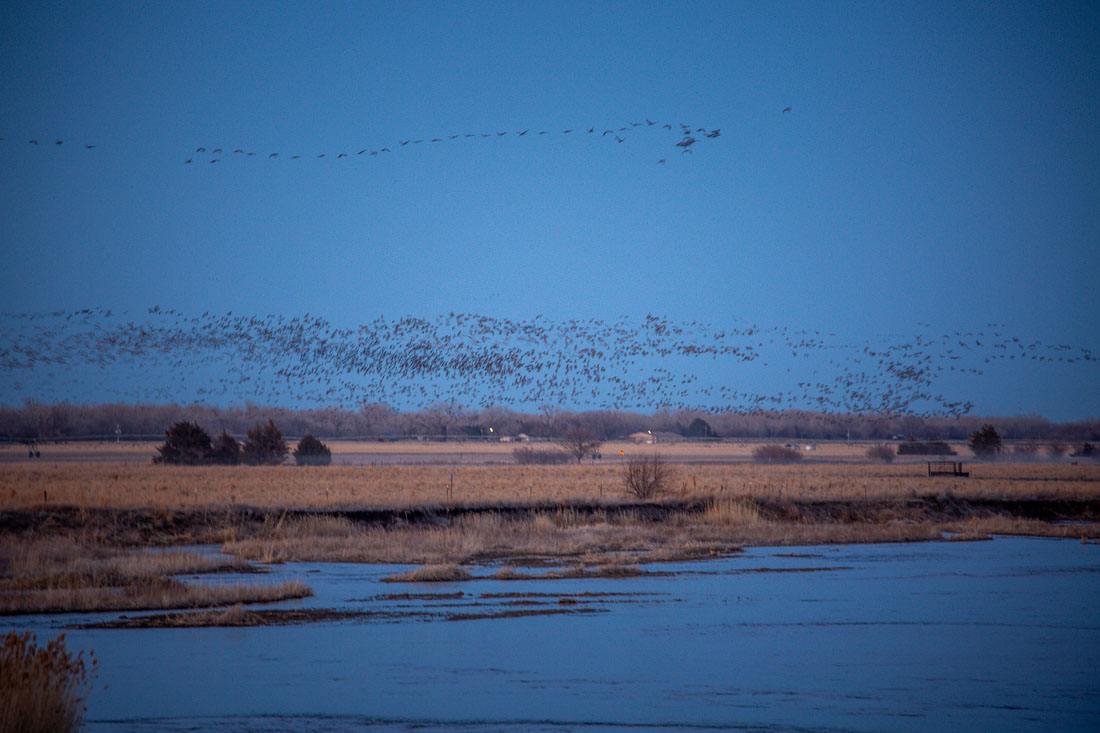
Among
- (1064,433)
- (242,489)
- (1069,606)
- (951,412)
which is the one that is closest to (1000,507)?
(1069,606)

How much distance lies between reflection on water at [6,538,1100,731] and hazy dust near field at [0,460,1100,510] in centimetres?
1554

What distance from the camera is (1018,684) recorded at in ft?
42.2

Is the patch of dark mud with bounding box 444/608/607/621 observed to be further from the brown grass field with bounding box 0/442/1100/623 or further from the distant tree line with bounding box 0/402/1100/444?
the distant tree line with bounding box 0/402/1100/444

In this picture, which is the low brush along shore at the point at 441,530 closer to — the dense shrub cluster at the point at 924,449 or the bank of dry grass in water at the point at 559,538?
the bank of dry grass in water at the point at 559,538

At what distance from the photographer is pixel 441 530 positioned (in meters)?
30.8

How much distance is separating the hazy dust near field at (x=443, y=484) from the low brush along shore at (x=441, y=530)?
379 mm

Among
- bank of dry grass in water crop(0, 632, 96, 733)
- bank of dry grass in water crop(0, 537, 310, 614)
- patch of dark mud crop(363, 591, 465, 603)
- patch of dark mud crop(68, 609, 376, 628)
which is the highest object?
bank of dry grass in water crop(0, 632, 96, 733)

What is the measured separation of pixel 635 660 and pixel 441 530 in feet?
56.2

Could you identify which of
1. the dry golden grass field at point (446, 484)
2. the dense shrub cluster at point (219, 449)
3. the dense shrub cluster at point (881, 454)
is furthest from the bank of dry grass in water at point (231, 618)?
the dense shrub cluster at point (881, 454)

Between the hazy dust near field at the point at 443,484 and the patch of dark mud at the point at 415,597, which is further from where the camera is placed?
the hazy dust near field at the point at 443,484

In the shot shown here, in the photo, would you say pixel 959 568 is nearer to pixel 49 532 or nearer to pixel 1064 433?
pixel 49 532

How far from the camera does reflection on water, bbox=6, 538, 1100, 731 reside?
11297mm

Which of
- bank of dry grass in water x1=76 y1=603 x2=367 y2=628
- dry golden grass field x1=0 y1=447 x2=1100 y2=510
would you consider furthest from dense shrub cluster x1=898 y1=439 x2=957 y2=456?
bank of dry grass in water x1=76 y1=603 x2=367 y2=628

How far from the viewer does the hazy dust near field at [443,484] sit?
36.1 m
